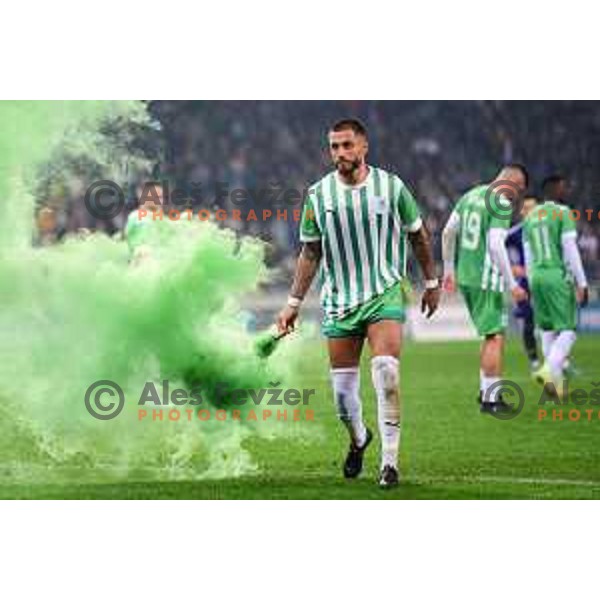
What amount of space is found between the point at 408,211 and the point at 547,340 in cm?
246

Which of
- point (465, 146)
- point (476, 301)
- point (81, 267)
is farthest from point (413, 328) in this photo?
point (81, 267)

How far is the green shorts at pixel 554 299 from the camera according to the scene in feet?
33.7

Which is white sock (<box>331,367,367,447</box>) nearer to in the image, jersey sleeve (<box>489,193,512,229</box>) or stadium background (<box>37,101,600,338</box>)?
stadium background (<box>37,101,600,338</box>)

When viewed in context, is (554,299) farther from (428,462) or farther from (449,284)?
(428,462)

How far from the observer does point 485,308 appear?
34.0ft

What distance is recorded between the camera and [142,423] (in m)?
8.91

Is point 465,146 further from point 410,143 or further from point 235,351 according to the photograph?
point 235,351

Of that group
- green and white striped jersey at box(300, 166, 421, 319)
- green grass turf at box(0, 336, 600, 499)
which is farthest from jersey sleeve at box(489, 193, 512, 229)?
green and white striped jersey at box(300, 166, 421, 319)

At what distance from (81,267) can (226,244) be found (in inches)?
29.1

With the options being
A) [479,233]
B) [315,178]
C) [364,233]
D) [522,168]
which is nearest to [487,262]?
[479,233]

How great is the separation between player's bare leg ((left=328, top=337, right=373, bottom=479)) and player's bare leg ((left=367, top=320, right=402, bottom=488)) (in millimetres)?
171

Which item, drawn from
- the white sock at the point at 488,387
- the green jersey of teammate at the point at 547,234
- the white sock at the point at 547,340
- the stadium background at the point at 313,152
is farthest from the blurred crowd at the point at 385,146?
the white sock at the point at 547,340

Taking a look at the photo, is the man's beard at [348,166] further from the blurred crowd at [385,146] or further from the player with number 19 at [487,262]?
the player with number 19 at [487,262]

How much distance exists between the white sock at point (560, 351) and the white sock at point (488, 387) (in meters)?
0.33
